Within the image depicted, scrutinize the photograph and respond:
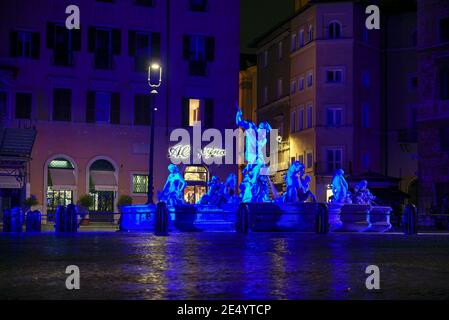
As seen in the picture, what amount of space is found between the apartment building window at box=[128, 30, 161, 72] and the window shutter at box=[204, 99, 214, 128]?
143 inches

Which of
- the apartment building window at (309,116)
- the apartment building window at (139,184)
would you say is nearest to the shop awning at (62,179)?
the apartment building window at (139,184)

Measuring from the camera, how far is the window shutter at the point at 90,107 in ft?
143

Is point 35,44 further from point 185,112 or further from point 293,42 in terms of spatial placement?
point 293,42

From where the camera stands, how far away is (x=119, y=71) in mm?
44594

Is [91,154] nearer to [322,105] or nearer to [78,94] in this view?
[78,94]

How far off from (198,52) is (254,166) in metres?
17.4

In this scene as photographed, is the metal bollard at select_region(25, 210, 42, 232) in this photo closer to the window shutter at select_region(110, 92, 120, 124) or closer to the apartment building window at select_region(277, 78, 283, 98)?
the window shutter at select_region(110, 92, 120, 124)

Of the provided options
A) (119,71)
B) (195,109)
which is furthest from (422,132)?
(119,71)

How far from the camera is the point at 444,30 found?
4816 centimetres

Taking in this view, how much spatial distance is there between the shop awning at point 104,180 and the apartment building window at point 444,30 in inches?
803

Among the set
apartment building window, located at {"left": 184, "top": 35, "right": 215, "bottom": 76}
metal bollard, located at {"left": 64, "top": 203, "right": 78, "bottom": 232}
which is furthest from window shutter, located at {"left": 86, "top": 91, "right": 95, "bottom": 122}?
metal bollard, located at {"left": 64, "top": 203, "right": 78, "bottom": 232}

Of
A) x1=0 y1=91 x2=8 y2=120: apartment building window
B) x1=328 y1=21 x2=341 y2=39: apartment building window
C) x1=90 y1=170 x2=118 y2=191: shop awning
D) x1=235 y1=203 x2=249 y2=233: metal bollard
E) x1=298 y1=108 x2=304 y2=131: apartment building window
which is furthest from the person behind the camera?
x1=298 y1=108 x2=304 y2=131: apartment building window

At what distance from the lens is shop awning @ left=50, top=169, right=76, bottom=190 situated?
4266cm

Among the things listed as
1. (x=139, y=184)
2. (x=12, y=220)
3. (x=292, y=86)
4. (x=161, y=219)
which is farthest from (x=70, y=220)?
(x=292, y=86)
